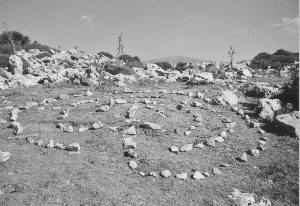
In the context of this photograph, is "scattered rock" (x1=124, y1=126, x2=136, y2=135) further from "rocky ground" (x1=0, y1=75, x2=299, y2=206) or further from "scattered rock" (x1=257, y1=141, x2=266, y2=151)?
"scattered rock" (x1=257, y1=141, x2=266, y2=151)

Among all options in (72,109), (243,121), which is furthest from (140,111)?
(243,121)

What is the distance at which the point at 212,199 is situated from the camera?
18.1 ft

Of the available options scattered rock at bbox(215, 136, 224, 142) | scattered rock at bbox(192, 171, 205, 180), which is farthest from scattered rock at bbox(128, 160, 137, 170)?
scattered rock at bbox(215, 136, 224, 142)

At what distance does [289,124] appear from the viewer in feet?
27.3

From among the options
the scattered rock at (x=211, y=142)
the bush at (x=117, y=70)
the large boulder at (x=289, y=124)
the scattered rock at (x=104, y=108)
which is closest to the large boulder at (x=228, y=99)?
the large boulder at (x=289, y=124)

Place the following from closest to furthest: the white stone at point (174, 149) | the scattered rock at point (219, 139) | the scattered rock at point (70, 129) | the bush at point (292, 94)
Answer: the white stone at point (174, 149)
the scattered rock at point (219, 139)
the scattered rock at point (70, 129)
the bush at point (292, 94)

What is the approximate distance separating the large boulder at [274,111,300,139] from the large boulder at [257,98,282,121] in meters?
0.78

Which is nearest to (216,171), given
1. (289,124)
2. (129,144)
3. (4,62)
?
(129,144)

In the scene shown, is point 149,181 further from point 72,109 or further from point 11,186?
point 72,109

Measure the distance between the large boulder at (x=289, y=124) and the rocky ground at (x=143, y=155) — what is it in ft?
0.49

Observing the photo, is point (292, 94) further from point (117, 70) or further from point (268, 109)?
point (117, 70)

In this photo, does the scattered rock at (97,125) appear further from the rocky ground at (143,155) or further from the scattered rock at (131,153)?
the scattered rock at (131,153)

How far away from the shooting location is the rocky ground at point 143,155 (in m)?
5.52

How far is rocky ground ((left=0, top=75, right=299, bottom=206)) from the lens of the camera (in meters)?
5.52
